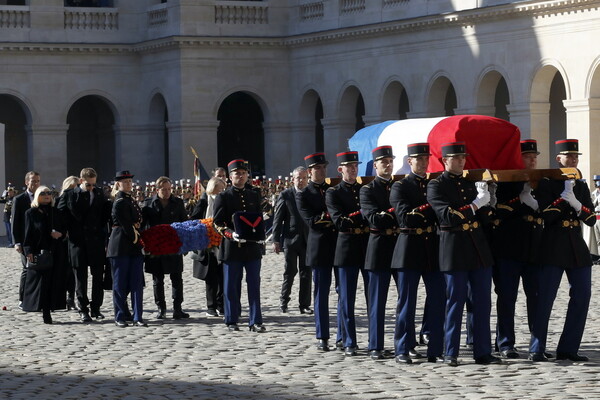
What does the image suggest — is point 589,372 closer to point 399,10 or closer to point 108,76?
point 399,10

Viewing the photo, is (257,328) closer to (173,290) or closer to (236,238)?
(236,238)

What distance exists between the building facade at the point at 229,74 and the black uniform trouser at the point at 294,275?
58.9ft

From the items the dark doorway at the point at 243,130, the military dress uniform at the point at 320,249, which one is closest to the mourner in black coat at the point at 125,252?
the military dress uniform at the point at 320,249

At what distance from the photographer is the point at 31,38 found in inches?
1635

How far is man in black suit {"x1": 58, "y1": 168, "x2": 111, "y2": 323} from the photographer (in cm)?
1711

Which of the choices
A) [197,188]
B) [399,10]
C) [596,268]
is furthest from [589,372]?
[399,10]

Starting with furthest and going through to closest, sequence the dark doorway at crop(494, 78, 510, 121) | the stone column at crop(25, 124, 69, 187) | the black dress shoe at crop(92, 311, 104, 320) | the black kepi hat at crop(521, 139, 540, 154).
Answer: the stone column at crop(25, 124, 69, 187), the dark doorway at crop(494, 78, 510, 121), the black dress shoe at crop(92, 311, 104, 320), the black kepi hat at crop(521, 139, 540, 154)

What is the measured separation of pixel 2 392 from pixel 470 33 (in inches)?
959

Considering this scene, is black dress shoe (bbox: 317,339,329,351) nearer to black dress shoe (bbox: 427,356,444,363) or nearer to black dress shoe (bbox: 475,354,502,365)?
black dress shoe (bbox: 427,356,444,363)

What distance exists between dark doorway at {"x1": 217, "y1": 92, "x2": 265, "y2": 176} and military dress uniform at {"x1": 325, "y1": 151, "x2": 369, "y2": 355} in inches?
1211

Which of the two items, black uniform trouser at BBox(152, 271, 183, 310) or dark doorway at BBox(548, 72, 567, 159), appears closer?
black uniform trouser at BBox(152, 271, 183, 310)

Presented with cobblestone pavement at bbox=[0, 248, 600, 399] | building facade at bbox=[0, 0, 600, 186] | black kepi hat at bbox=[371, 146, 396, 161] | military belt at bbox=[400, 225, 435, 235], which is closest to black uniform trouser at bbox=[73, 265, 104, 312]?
cobblestone pavement at bbox=[0, 248, 600, 399]

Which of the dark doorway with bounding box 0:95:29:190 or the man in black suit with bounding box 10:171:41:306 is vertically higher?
the dark doorway with bounding box 0:95:29:190

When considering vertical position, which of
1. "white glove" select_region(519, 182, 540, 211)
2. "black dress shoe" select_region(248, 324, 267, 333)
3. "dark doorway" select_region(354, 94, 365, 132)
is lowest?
"black dress shoe" select_region(248, 324, 267, 333)
